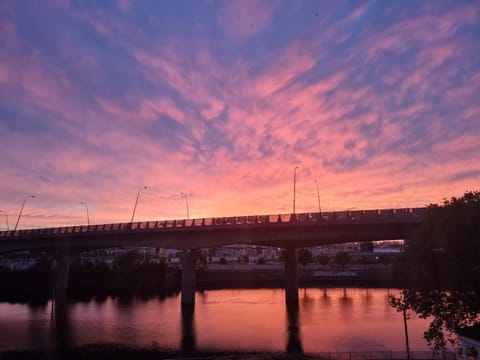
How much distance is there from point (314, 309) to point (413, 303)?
56.1 metres

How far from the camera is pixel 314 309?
84.9 m

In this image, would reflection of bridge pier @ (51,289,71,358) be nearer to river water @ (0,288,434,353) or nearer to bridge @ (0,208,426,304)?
river water @ (0,288,434,353)

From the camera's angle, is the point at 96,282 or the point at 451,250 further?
the point at 96,282

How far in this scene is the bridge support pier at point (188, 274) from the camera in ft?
292

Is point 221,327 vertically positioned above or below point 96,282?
below

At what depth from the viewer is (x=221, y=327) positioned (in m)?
63.7

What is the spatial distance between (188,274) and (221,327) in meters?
27.1

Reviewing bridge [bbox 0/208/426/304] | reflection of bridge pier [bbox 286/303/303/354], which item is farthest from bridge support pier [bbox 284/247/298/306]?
reflection of bridge pier [bbox 286/303/303/354]

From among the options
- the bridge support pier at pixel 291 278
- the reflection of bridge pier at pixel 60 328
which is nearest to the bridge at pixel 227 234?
the bridge support pier at pixel 291 278

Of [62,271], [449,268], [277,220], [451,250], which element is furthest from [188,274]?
[451,250]

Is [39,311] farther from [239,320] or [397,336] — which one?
[397,336]

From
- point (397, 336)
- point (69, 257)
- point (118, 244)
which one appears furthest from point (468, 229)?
point (69, 257)

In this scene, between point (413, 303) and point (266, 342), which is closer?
point (413, 303)

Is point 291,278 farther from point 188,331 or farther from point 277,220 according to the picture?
point 188,331
